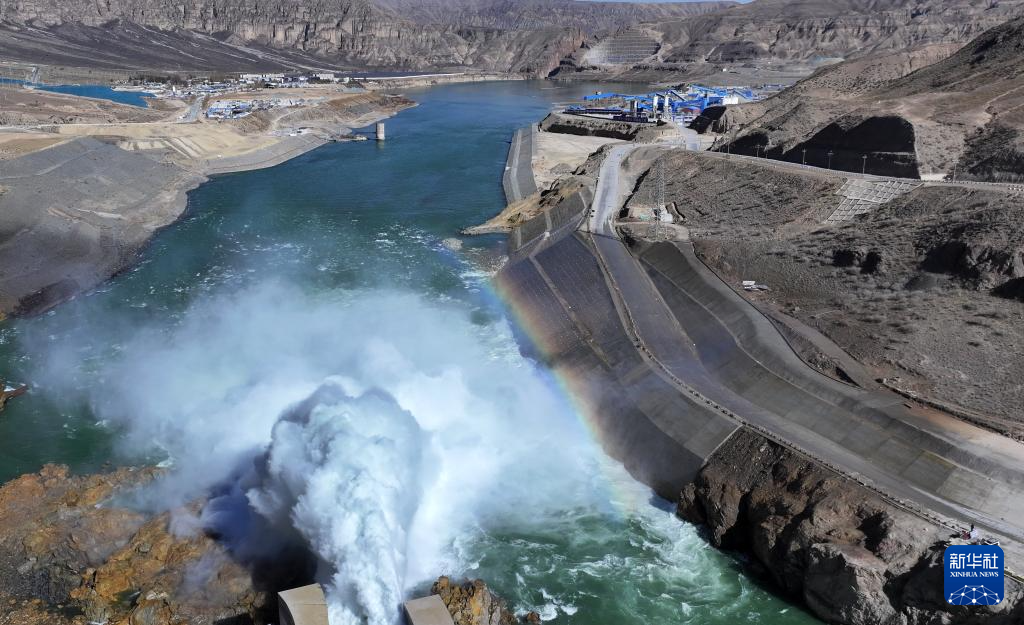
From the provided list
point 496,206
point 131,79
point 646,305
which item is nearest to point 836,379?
point 646,305

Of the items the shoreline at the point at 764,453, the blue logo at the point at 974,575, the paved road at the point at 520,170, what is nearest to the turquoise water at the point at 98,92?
the paved road at the point at 520,170

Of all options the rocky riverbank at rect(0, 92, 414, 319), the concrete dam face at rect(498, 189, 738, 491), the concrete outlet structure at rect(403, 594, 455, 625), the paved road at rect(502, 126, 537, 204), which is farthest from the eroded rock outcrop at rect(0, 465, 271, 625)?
the paved road at rect(502, 126, 537, 204)

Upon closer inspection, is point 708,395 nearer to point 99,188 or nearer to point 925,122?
point 925,122

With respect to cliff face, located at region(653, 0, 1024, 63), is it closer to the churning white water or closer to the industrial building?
the industrial building

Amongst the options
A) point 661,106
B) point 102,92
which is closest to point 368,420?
point 661,106

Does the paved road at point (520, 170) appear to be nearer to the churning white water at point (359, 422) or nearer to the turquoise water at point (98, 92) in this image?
the churning white water at point (359, 422)
